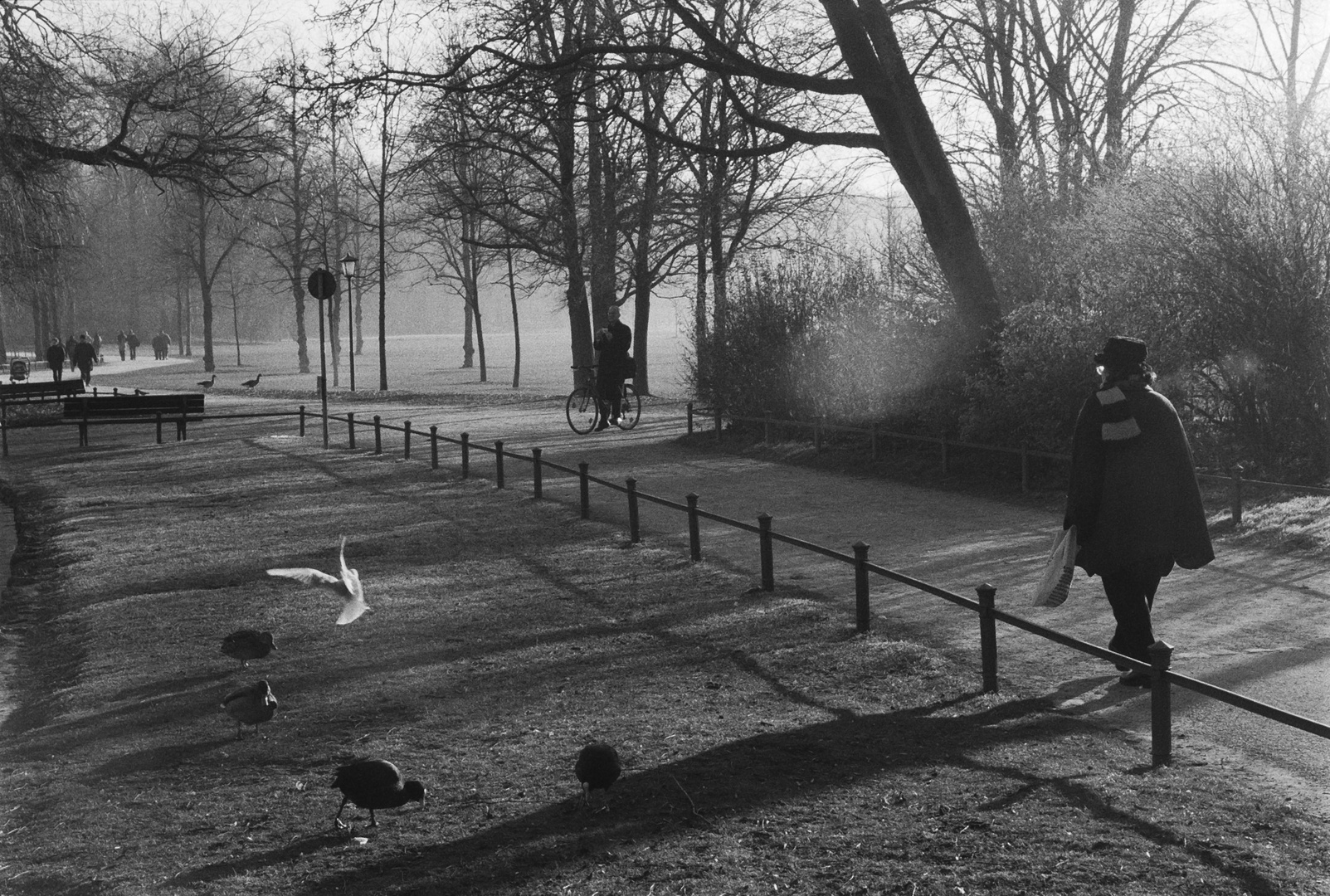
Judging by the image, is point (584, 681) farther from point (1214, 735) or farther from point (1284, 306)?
point (1284, 306)

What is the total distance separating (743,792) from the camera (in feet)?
16.9

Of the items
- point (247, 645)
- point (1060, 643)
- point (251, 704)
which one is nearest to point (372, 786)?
point (251, 704)

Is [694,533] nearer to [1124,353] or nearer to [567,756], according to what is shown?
[1124,353]

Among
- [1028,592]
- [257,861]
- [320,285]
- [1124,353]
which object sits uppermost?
[320,285]

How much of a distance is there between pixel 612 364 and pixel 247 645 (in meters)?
14.7

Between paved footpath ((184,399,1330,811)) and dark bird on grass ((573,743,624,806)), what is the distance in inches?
89.1

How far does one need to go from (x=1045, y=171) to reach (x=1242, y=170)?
25.1 ft

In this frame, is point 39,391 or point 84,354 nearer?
point 39,391

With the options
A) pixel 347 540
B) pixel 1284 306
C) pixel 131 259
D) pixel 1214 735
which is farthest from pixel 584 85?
pixel 131 259

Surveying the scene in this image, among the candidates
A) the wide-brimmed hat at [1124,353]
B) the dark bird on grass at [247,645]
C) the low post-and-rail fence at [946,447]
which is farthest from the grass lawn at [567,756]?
the low post-and-rail fence at [946,447]

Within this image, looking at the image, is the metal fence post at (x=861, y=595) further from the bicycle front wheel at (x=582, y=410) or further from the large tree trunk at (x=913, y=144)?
the bicycle front wheel at (x=582, y=410)

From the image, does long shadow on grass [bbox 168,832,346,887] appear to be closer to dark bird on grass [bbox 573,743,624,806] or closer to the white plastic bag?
dark bird on grass [bbox 573,743,624,806]

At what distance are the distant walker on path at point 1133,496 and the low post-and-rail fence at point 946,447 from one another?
9.28 ft

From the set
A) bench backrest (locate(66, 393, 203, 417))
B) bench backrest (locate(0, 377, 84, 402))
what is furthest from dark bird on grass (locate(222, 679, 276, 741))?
bench backrest (locate(0, 377, 84, 402))
